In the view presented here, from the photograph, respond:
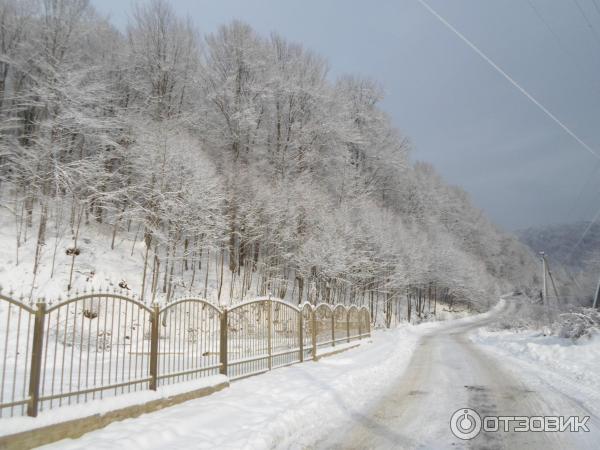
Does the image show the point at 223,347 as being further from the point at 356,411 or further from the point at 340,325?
the point at 340,325

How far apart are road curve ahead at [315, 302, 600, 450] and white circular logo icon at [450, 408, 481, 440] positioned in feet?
0.35

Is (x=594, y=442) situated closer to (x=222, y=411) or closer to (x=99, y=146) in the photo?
(x=222, y=411)

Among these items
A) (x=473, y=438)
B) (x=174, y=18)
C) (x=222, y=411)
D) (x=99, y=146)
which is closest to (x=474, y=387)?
(x=473, y=438)

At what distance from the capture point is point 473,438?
642 cm

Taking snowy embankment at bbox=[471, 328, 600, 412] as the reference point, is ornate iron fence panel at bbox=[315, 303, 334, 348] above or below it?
above

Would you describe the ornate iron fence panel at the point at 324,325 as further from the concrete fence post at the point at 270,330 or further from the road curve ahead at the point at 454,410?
the concrete fence post at the point at 270,330

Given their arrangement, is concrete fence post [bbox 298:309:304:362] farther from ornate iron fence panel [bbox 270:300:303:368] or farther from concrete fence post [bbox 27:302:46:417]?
concrete fence post [bbox 27:302:46:417]

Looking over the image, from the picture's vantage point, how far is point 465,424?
7.18 metres

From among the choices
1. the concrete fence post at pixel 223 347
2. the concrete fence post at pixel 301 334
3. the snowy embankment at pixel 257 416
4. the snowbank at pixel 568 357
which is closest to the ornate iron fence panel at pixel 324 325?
the concrete fence post at pixel 301 334

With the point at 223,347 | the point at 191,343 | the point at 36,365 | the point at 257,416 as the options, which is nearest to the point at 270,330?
the point at 223,347

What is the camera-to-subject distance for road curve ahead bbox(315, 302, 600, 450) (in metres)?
6.18

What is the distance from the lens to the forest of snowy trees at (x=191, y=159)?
22359mm

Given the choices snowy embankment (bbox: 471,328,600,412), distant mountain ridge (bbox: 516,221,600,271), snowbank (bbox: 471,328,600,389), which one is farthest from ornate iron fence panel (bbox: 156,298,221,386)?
distant mountain ridge (bbox: 516,221,600,271)

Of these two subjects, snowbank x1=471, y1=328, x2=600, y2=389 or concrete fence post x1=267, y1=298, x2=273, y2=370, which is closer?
concrete fence post x1=267, y1=298, x2=273, y2=370
